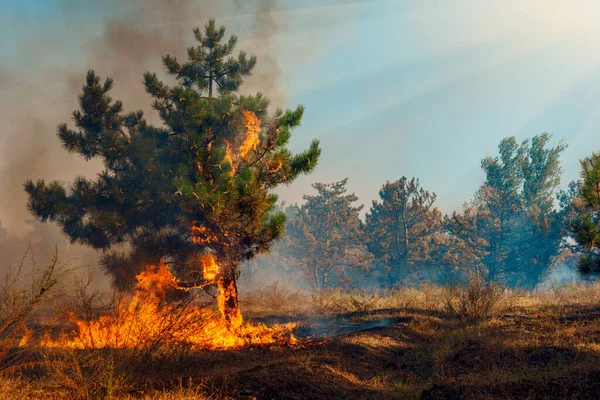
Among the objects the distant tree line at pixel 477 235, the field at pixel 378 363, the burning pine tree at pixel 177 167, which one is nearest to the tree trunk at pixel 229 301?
the burning pine tree at pixel 177 167

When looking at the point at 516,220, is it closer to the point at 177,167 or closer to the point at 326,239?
the point at 326,239

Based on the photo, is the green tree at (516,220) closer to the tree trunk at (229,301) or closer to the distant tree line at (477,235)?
the distant tree line at (477,235)

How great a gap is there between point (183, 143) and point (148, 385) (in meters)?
9.22

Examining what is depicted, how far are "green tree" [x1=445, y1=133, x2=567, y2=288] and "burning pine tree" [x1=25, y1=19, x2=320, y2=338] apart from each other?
25199 millimetres

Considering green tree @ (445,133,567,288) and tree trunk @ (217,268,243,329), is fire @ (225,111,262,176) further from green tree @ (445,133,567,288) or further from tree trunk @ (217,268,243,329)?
green tree @ (445,133,567,288)

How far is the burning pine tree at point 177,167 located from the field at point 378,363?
380 cm

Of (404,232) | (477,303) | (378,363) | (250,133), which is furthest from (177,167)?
(404,232)

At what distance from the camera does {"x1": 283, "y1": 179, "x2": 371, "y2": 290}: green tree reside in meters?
43.9

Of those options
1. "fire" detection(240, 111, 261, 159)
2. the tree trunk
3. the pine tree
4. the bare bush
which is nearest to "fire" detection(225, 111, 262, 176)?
"fire" detection(240, 111, 261, 159)

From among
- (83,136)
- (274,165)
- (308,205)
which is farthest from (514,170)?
(83,136)

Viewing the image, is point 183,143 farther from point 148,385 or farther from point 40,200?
point 148,385

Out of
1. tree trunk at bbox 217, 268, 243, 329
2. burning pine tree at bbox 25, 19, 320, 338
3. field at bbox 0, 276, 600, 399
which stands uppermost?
burning pine tree at bbox 25, 19, 320, 338

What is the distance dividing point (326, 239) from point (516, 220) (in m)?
18.2

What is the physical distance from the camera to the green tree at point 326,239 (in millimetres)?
43938
